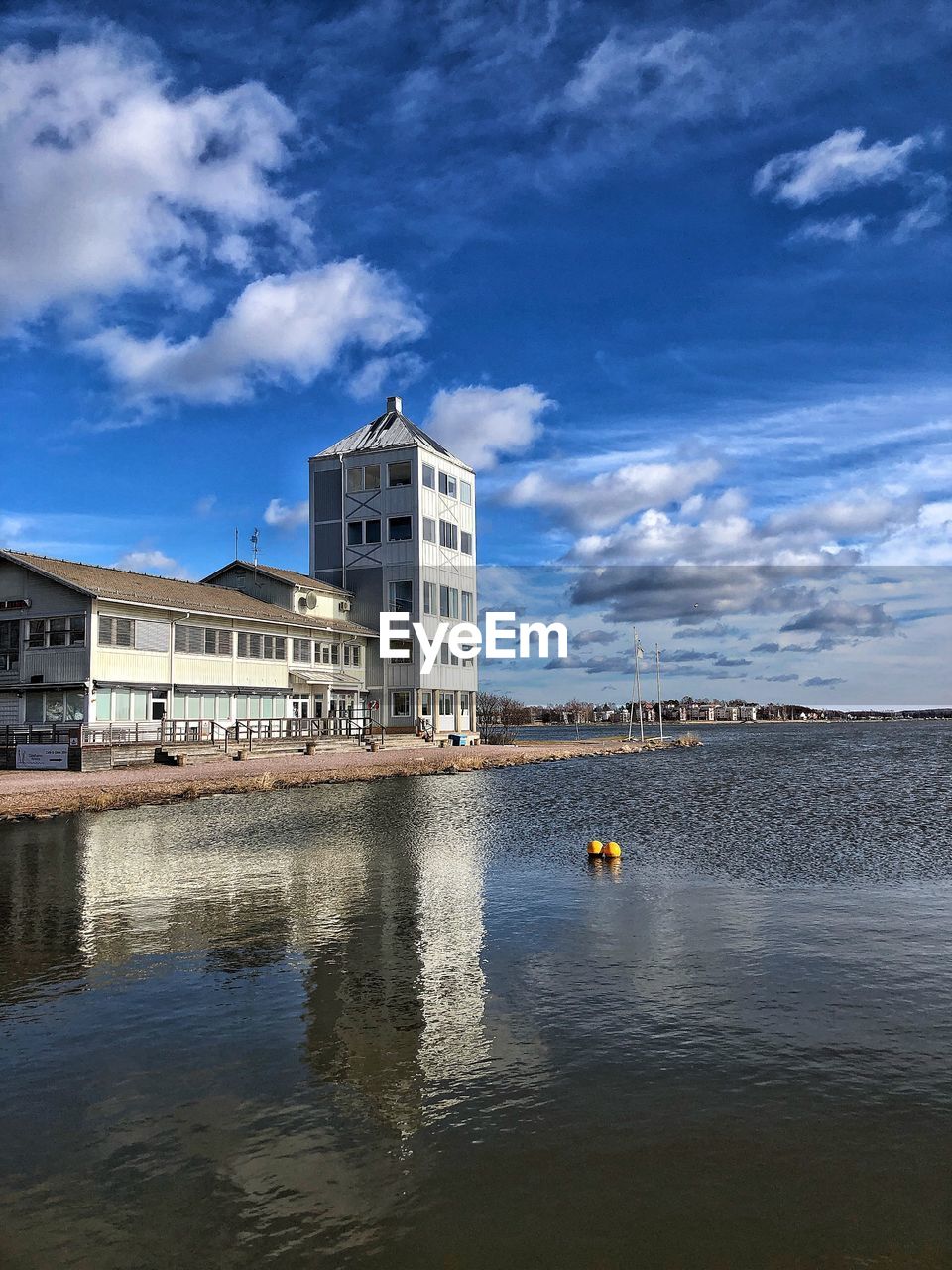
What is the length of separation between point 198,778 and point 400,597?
3057 centimetres

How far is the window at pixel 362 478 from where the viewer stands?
218 feet

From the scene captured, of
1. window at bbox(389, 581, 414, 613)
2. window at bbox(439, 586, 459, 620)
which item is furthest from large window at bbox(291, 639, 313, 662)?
window at bbox(439, 586, 459, 620)

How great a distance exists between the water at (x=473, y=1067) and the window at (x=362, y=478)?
48.9 m

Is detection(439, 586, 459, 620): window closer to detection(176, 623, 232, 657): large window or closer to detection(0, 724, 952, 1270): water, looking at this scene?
detection(176, 623, 232, 657): large window

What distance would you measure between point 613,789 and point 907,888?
981 inches

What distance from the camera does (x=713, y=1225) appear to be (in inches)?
253

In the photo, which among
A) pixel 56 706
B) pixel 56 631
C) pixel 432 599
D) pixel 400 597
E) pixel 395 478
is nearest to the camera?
pixel 56 706

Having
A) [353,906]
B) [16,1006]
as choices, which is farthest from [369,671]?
[16,1006]

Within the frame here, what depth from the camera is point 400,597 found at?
2579 inches

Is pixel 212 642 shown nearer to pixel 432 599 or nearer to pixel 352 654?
pixel 352 654

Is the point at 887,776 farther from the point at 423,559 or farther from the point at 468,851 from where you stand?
the point at 468,851

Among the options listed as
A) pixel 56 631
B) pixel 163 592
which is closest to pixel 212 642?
pixel 163 592

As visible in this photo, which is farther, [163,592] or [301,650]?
[301,650]

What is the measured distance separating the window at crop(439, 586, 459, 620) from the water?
157ft
